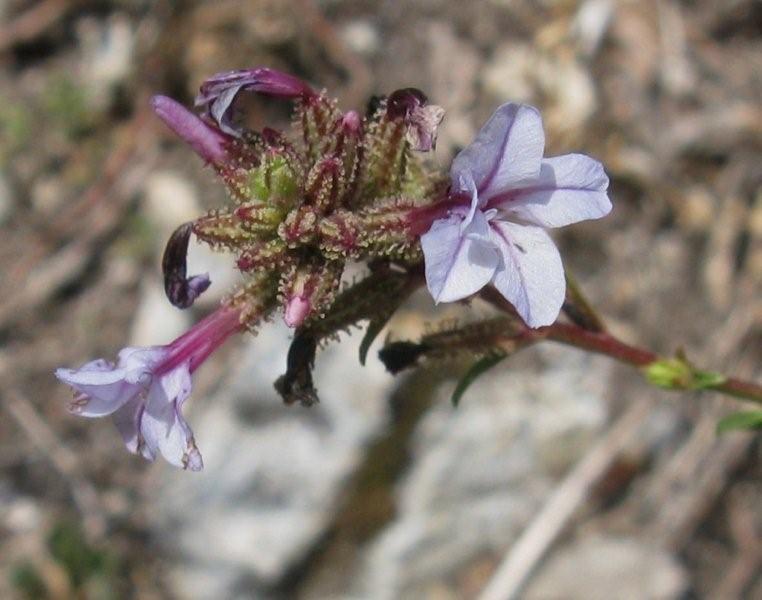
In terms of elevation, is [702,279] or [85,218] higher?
[85,218]

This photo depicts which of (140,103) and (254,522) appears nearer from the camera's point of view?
(254,522)

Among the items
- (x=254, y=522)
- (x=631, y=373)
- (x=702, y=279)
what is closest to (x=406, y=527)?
(x=254, y=522)

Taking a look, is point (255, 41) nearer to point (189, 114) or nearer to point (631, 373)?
point (631, 373)

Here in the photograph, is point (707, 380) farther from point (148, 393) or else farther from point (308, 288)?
point (148, 393)

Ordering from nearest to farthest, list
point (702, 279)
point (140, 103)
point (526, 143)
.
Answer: point (526, 143), point (702, 279), point (140, 103)

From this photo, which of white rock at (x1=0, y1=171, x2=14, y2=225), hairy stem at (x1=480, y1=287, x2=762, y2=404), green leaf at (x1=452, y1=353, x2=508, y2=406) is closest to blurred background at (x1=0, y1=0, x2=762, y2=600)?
white rock at (x1=0, y1=171, x2=14, y2=225)

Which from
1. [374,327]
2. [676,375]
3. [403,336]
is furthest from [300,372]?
[403,336]

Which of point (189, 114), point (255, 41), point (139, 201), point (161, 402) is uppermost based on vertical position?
point (255, 41)

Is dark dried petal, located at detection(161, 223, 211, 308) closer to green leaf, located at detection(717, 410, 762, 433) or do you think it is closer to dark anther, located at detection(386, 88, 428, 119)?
dark anther, located at detection(386, 88, 428, 119)
